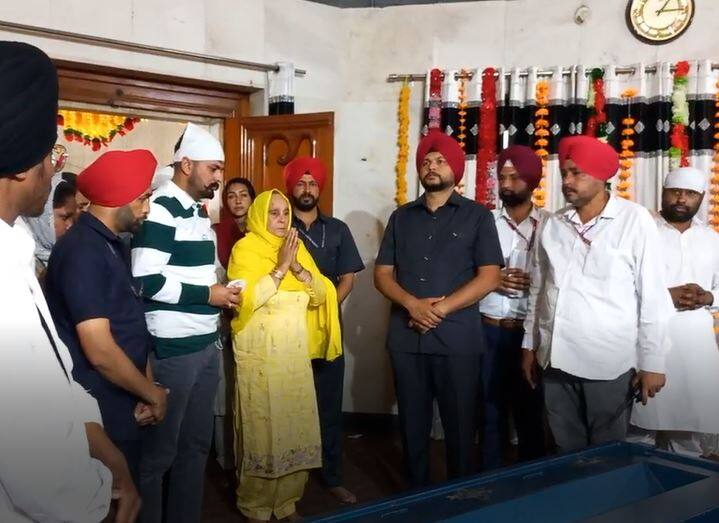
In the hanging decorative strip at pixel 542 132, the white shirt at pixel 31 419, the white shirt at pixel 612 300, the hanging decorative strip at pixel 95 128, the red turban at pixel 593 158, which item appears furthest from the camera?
the hanging decorative strip at pixel 95 128

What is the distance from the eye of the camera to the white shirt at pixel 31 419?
2.86ft

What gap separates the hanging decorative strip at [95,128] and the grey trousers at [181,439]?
3.81 m

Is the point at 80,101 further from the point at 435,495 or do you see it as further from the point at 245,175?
the point at 435,495

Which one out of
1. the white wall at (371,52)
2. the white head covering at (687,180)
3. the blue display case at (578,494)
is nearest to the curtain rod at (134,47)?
the white wall at (371,52)

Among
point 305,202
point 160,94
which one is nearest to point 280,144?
point 160,94

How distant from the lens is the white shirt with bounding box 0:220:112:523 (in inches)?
34.4

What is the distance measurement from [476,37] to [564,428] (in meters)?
Answer: 2.62

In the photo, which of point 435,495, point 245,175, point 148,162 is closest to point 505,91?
point 245,175

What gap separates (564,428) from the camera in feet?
8.66

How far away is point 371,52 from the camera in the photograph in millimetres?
4500

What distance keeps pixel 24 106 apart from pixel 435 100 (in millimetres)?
3543

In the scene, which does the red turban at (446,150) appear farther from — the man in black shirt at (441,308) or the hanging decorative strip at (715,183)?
the hanging decorative strip at (715,183)

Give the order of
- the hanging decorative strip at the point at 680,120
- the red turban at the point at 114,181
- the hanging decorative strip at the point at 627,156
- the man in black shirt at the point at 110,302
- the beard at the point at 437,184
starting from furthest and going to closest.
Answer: the hanging decorative strip at the point at 627,156 < the hanging decorative strip at the point at 680,120 < the beard at the point at 437,184 < the red turban at the point at 114,181 < the man in black shirt at the point at 110,302

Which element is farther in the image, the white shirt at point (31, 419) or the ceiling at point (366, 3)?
the ceiling at point (366, 3)
